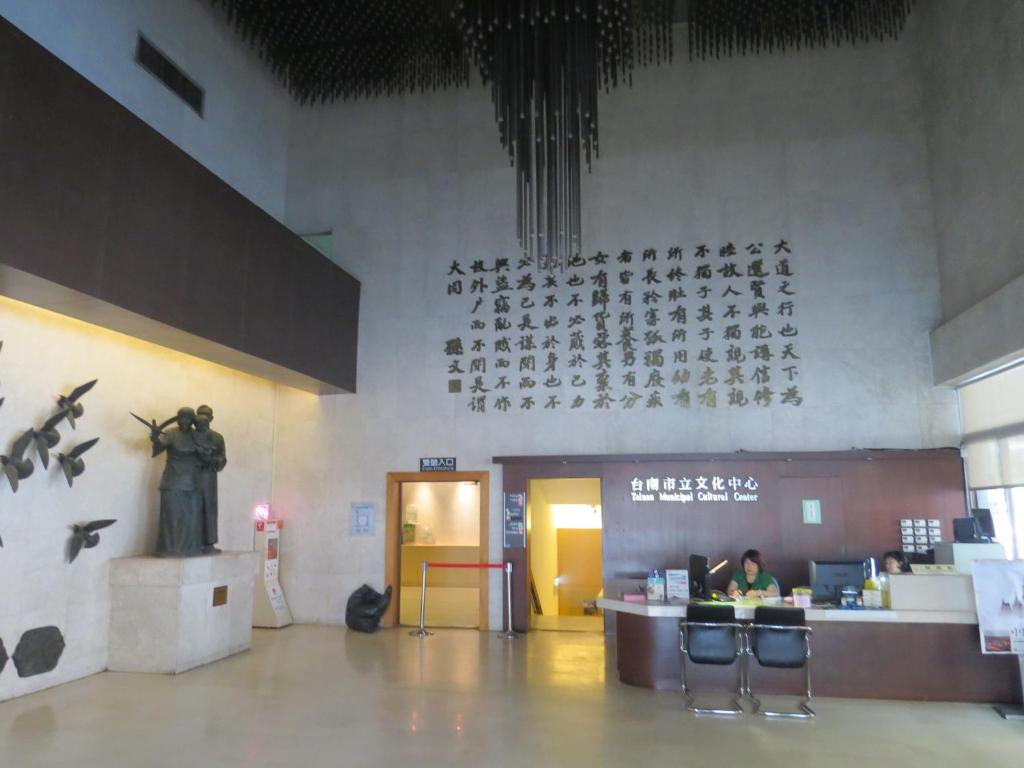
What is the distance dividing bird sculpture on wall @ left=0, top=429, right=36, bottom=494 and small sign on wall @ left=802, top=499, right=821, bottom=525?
7402 mm

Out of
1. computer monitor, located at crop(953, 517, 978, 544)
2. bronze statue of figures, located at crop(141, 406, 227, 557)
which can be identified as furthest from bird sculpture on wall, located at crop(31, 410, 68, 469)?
computer monitor, located at crop(953, 517, 978, 544)

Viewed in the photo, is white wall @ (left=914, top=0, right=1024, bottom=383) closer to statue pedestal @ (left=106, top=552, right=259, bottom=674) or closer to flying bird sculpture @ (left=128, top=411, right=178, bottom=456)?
statue pedestal @ (left=106, top=552, right=259, bottom=674)

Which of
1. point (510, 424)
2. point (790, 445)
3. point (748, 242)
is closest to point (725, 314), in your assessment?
point (748, 242)

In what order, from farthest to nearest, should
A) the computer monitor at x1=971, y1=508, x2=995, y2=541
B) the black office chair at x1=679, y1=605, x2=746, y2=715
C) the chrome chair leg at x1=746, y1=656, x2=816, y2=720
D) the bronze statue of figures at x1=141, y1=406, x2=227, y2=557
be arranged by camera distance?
the bronze statue of figures at x1=141, y1=406, x2=227, y2=557 → the computer monitor at x1=971, y1=508, x2=995, y2=541 → the black office chair at x1=679, y1=605, x2=746, y2=715 → the chrome chair leg at x1=746, y1=656, x2=816, y2=720

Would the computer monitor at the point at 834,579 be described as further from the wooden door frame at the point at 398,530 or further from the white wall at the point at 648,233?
A: the wooden door frame at the point at 398,530

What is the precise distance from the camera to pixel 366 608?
27.7 feet

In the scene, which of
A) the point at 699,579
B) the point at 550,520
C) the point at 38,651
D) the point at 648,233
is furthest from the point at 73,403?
the point at 550,520

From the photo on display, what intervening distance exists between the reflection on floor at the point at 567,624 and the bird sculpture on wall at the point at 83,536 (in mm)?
4802

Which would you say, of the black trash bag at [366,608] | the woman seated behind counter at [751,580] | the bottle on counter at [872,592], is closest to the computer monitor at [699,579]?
the woman seated behind counter at [751,580]

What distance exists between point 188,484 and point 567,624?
475cm

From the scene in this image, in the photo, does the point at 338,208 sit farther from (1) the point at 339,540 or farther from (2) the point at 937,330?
(2) the point at 937,330

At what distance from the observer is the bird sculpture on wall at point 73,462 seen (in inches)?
237

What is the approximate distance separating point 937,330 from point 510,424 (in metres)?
4.94

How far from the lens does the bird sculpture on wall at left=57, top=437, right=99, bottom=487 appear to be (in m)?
6.02
